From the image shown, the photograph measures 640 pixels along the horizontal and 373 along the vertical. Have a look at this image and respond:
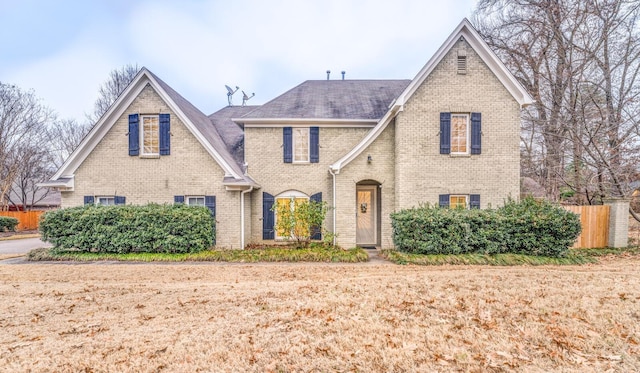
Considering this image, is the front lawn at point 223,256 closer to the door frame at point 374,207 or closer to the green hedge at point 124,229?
the green hedge at point 124,229

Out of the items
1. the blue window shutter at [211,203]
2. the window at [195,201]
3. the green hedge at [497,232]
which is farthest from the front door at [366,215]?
the window at [195,201]

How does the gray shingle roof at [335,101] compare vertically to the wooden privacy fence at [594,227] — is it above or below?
above

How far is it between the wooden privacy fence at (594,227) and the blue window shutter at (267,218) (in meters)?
11.7

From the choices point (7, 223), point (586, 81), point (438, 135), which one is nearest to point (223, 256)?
point (438, 135)

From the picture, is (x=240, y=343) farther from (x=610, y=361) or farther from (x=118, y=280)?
(x=118, y=280)

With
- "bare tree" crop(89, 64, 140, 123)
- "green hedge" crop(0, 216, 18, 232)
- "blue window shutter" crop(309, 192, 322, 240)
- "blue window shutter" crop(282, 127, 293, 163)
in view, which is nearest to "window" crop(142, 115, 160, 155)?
"blue window shutter" crop(282, 127, 293, 163)

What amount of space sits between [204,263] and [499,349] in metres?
8.58

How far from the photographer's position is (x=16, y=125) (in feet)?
75.6

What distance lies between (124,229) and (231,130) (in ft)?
21.9

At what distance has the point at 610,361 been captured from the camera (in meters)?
3.36

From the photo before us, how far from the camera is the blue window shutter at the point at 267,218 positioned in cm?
1293

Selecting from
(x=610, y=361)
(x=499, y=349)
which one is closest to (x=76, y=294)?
(x=499, y=349)

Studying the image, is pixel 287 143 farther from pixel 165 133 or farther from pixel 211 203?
pixel 165 133

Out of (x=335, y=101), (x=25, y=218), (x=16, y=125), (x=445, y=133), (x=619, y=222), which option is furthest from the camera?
(x=25, y=218)
